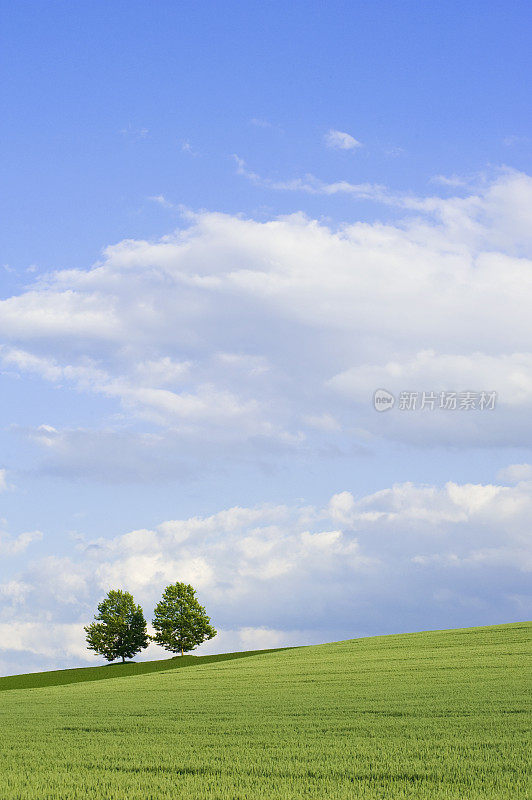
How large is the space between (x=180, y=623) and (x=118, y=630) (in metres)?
7.28

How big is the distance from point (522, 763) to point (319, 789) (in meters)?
3.69

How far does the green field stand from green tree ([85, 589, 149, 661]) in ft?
176

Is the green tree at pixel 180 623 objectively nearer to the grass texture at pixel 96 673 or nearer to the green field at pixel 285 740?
the grass texture at pixel 96 673

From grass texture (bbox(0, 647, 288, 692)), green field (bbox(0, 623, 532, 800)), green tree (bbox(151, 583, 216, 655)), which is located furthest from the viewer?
green tree (bbox(151, 583, 216, 655))

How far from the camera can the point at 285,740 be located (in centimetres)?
1564

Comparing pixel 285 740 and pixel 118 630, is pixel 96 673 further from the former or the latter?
pixel 285 740

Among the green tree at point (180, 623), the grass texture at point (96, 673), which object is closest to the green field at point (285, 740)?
the grass texture at point (96, 673)

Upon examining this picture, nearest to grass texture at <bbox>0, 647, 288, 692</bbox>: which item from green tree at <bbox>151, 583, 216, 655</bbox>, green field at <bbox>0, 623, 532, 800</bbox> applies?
green tree at <bbox>151, 583, 216, 655</bbox>

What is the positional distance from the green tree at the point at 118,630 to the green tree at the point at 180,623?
2198 mm

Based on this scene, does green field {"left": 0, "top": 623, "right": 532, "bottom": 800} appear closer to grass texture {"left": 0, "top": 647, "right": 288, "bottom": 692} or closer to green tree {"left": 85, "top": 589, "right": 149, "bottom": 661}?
grass texture {"left": 0, "top": 647, "right": 288, "bottom": 692}

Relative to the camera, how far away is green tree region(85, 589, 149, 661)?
8450 cm

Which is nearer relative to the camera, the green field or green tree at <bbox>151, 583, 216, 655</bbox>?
the green field

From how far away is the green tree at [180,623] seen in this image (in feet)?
275

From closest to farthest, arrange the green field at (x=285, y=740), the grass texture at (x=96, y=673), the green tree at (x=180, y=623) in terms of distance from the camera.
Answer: the green field at (x=285, y=740) → the grass texture at (x=96, y=673) → the green tree at (x=180, y=623)
